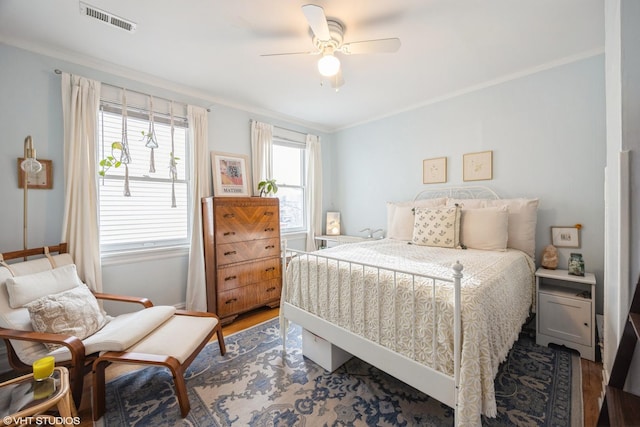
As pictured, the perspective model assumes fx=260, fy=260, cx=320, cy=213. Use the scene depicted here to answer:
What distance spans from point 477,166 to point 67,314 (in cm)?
400

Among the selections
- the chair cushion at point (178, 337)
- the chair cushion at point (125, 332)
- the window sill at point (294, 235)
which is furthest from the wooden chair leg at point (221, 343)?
the window sill at point (294, 235)

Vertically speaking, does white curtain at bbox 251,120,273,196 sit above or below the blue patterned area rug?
above

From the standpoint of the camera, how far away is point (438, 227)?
274 cm

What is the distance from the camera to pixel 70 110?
2332 millimetres

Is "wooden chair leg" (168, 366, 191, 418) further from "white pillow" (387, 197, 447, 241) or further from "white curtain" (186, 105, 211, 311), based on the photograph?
"white pillow" (387, 197, 447, 241)

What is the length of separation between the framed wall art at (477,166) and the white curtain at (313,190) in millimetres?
2208

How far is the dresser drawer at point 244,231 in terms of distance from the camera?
9.41 ft

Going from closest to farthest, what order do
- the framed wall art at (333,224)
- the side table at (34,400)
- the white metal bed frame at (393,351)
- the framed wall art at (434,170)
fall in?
the side table at (34,400)
the white metal bed frame at (393,351)
the framed wall art at (434,170)
the framed wall art at (333,224)

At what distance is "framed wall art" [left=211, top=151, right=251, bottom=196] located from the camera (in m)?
3.23

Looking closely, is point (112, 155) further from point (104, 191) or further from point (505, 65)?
point (505, 65)

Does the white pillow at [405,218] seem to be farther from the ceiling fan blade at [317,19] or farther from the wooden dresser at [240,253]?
the ceiling fan blade at [317,19]

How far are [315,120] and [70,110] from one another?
295 cm

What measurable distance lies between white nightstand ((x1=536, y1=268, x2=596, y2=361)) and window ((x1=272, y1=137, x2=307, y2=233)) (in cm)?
312


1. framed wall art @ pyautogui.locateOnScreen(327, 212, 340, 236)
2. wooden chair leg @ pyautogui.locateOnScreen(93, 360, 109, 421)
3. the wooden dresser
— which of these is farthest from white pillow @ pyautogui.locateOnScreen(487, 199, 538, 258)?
wooden chair leg @ pyautogui.locateOnScreen(93, 360, 109, 421)
